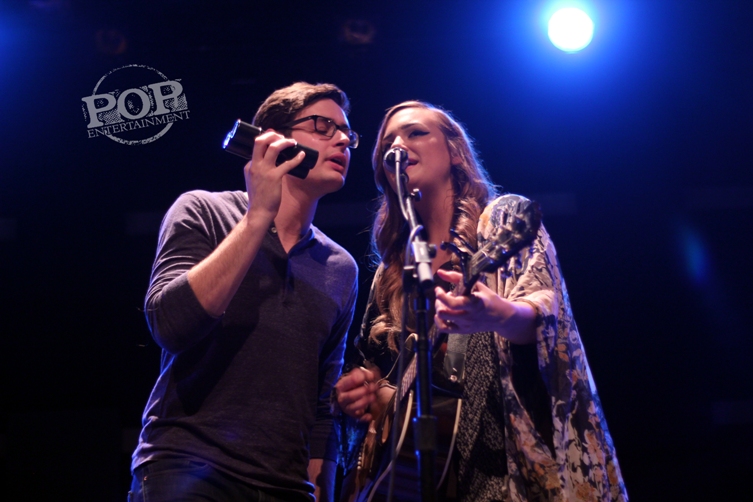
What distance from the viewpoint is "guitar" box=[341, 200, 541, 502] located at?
164 cm

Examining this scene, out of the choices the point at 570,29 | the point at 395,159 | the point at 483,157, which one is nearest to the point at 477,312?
the point at 395,159

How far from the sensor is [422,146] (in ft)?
9.14

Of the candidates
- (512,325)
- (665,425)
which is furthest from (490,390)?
(665,425)

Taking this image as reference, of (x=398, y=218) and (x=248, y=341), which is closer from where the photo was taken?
(x=248, y=341)

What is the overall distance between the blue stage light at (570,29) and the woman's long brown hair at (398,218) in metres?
1.66

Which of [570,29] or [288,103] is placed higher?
[570,29]

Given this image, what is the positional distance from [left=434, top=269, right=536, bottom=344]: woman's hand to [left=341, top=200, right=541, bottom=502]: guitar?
4 cm

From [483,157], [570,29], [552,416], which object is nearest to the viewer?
[552,416]

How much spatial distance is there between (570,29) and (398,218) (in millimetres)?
2079

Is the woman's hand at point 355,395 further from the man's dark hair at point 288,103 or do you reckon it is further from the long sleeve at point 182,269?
the man's dark hair at point 288,103

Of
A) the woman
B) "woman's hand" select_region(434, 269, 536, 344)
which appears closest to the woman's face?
the woman

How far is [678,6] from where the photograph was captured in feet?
13.3

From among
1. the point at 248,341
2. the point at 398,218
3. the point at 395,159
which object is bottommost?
the point at 248,341

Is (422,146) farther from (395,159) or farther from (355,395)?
(355,395)
